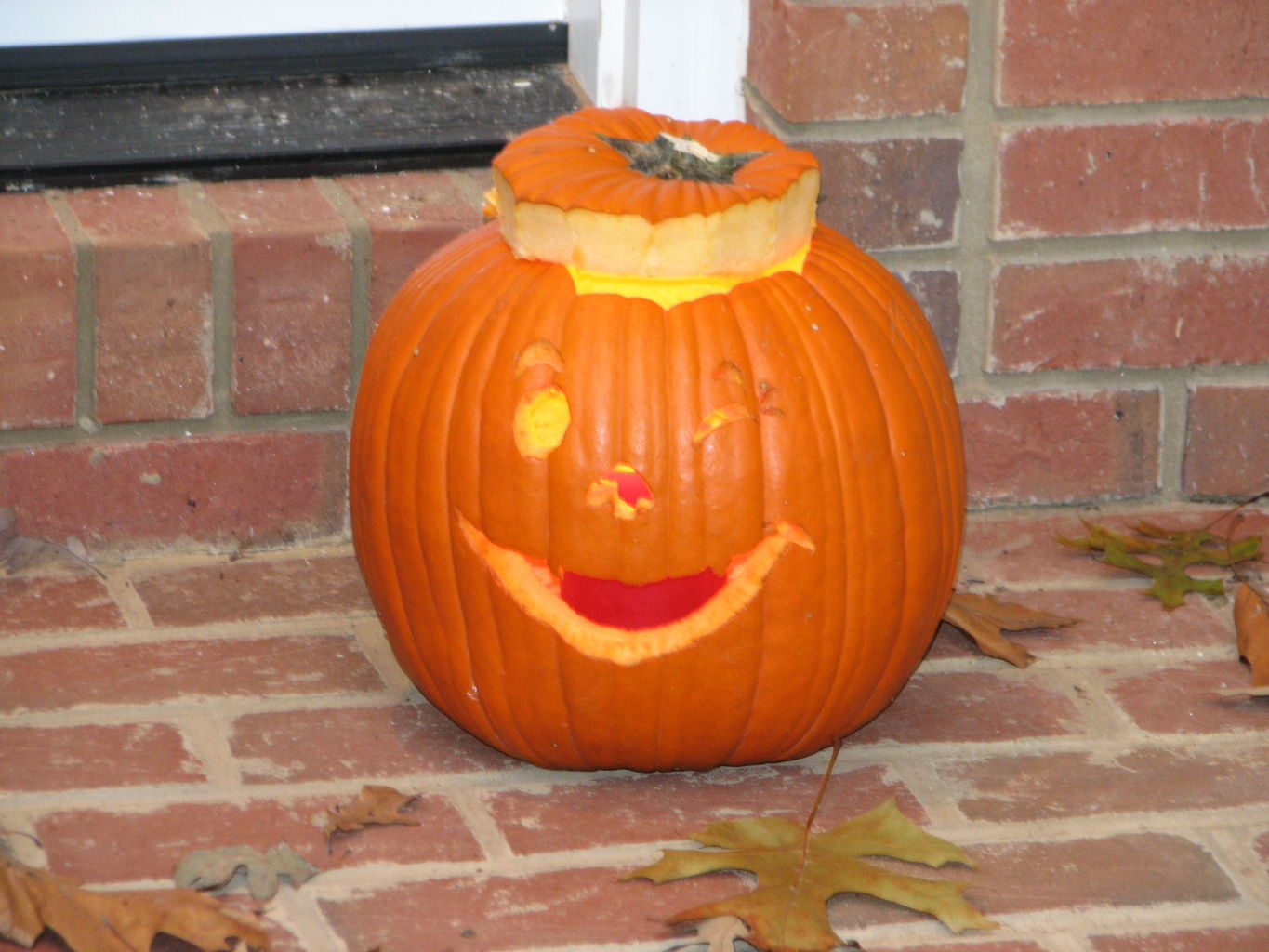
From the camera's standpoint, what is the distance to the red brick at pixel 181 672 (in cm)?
164

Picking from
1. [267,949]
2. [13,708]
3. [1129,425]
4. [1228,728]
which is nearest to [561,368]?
[267,949]

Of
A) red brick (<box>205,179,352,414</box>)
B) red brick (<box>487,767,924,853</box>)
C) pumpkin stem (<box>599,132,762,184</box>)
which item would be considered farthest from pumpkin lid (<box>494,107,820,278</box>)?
red brick (<box>487,767,924,853</box>)

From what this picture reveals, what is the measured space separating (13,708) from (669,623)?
0.67 metres

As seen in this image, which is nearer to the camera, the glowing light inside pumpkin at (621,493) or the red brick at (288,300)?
the glowing light inside pumpkin at (621,493)

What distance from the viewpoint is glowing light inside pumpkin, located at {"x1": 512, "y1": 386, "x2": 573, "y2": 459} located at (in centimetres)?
141

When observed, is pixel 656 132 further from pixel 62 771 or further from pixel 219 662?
pixel 62 771

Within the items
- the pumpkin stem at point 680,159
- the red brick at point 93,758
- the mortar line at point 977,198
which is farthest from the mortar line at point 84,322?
the mortar line at point 977,198

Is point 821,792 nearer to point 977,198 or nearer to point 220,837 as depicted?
point 220,837

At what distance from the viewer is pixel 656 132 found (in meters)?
1.62

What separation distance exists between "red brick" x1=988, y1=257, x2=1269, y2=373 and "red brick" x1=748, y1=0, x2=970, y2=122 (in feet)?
0.81

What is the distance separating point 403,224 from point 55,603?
22.7 inches

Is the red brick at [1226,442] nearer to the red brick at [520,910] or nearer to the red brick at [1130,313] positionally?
the red brick at [1130,313]

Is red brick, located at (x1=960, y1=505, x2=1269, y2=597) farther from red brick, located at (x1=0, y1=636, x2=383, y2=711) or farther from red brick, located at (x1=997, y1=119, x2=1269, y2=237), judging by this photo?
red brick, located at (x1=0, y1=636, x2=383, y2=711)

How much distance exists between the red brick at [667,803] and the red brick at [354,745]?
0.09m
